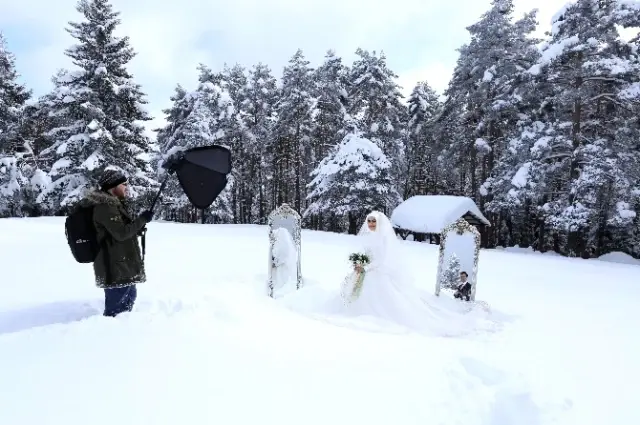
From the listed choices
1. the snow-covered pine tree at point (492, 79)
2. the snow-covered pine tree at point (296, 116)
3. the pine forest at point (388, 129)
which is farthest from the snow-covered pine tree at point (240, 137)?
the snow-covered pine tree at point (492, 79)

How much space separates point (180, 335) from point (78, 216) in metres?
2.07

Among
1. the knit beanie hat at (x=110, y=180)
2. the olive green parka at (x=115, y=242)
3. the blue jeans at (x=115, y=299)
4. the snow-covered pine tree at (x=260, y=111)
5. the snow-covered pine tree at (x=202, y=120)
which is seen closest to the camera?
the olive green parka at (x=115, y=242)

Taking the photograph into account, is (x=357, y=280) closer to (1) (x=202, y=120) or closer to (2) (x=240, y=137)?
(1) (x=202, y=120)

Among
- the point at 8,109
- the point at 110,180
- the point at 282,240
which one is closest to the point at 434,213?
the point at 282,240

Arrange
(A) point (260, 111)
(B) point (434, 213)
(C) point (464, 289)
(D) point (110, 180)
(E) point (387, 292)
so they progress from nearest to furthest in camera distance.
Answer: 1. (D) point (110, 180)
2. (E) point (387, 292)
3. (C) point (464, 289)
4. (B) point (434, 213)
5. (A) point (260, 111)

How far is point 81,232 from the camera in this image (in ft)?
16.4

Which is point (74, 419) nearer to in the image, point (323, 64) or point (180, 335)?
point (180, 335)

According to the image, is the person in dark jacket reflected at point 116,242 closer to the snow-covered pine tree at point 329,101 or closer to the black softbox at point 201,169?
the black softbox at point 201,169

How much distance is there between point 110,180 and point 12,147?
102ft

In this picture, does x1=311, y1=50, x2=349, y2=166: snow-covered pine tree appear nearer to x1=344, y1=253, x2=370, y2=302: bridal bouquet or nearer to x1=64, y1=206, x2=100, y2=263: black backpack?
x1=344, y1=253, x2=370, y2=302: bridal bouquet

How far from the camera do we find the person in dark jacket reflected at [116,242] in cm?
495

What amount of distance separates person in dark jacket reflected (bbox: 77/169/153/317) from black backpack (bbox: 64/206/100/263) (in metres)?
0.08

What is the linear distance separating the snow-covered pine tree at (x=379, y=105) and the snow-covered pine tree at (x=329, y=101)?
1172mm

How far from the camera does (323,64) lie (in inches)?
1554
